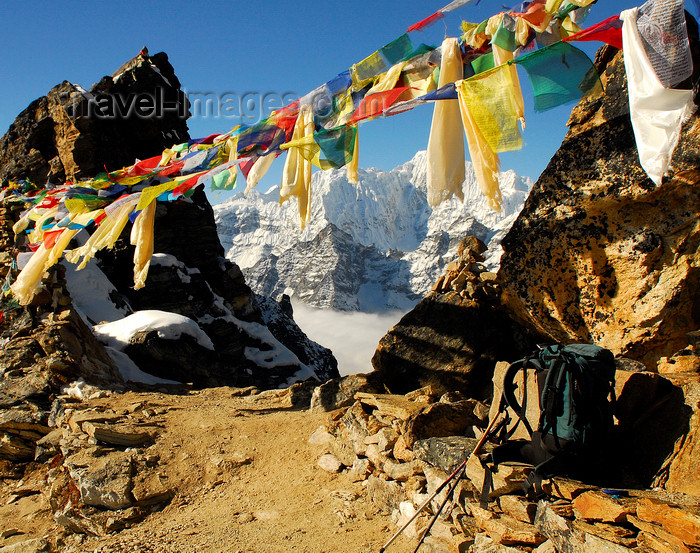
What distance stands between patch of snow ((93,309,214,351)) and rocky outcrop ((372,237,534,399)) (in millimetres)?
8133

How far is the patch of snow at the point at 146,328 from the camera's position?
12.5m

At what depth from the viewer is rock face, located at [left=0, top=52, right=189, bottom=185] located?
70.1ft

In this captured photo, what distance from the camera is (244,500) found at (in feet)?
15.7

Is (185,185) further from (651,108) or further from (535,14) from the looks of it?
(651,108)

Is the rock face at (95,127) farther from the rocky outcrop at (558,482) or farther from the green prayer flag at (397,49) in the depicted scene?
the rocky outcrop at (558,482)

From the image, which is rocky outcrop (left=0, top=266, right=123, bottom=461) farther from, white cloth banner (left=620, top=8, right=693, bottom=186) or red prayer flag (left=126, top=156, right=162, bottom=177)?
white cloth banner (left=620, top=8, right=693, bottom=186)

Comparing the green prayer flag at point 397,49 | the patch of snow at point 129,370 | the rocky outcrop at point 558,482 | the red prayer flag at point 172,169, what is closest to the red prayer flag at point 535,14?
the green prayer flag at point 397,49

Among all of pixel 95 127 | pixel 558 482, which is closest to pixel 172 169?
pixel 558 482

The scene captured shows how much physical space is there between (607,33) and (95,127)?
77.5 feet

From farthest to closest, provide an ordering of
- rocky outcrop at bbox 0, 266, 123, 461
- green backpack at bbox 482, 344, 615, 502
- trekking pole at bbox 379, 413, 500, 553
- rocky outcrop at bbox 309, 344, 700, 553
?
rocky outcrop at bbox 0, 266, 123, 461
trekking pole at bbox 379, 413, 500, 553
green backpack at bbox 482, 344, 615, 502
rocky outcrop at bbox 309, 344, 700, 553

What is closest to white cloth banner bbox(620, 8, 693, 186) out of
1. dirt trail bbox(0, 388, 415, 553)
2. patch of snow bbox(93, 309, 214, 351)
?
dirt trail bbox(0, 388, 415, 553)

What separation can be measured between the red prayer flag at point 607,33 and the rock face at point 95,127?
860 inches

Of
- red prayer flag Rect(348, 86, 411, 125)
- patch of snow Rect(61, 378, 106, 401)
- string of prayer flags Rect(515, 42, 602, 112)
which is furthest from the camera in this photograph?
patch of snow Rect(61, 378, 106, 401)

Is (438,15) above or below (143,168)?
above
